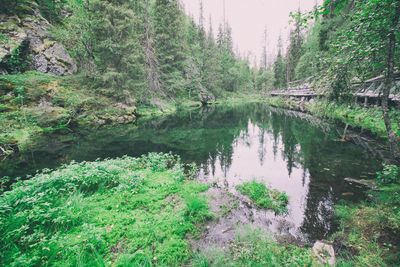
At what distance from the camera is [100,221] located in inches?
134

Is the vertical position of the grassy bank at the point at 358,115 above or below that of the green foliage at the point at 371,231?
above

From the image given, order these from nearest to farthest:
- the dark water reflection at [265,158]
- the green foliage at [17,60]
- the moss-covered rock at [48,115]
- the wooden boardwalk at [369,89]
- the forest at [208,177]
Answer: the forest at [208,177] → the wooden boardwalk at [369,89] → the dark water reflection at [265,158] → the moss-covered rock at [48,115] → the green foliage at [17,60]

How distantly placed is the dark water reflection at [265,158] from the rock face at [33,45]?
10114mm

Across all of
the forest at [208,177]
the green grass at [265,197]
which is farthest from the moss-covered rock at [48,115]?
the green grass at [265,197]

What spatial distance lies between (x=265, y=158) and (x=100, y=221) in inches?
297

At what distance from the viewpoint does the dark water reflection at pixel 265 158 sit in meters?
4.67

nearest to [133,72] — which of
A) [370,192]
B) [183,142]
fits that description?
[183,142]

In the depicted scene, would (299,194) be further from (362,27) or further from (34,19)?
(34,19)

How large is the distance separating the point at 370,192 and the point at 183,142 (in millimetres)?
8830

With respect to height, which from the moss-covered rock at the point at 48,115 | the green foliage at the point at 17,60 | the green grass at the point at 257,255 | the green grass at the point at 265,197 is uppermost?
the green foliage at the point at 17,60

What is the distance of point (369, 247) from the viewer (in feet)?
9.41

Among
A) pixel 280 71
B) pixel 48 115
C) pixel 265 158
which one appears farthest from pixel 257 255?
pixel 280 71

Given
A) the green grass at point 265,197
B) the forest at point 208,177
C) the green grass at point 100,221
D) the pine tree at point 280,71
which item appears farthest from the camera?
the pine tree at point 280,71

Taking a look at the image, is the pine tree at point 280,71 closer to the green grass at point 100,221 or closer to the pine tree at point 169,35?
the pine tree at point 169,35
